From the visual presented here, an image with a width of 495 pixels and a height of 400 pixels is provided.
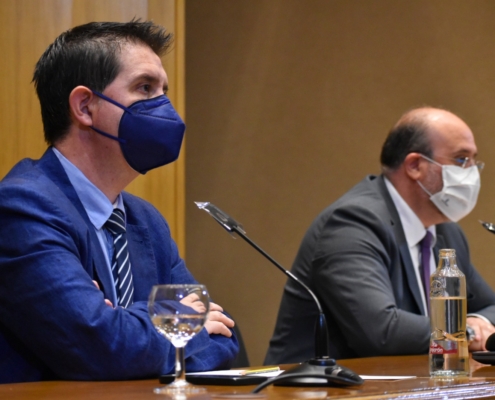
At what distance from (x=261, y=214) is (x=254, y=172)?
24 cm

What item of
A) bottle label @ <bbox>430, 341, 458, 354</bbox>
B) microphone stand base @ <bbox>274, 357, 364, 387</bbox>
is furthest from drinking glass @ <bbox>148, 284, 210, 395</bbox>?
bottle label @ <bbox>430, 341, 458, 354</bbox>

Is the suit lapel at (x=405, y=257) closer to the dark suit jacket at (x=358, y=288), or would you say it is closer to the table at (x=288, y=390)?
the dark suit jacket at (x=358, y=288)

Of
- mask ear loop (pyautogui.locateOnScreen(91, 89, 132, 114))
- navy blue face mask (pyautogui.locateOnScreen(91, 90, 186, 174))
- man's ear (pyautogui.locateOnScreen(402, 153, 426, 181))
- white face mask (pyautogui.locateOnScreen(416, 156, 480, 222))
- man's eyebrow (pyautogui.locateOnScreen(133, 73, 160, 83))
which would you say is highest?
man's eyebrow (pyautogui.locateOnScreen(133, 73, 160, 83))

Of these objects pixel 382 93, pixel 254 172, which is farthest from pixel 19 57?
pixel 382 93

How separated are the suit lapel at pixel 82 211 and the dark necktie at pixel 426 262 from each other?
61.0 inches

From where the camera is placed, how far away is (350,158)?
457 centimetres

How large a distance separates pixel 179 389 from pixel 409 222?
208 centimetres

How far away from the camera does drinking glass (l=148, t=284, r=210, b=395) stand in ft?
4.44

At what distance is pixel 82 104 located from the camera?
2.22 metres

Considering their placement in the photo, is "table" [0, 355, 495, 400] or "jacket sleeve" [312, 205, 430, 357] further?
"jacket sleeve" [312, 205, 430, 357]

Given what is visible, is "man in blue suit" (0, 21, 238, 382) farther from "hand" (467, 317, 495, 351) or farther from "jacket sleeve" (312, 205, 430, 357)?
"hand" (467, 317, 495, 351)

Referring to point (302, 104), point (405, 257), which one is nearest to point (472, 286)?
point (405, 257)

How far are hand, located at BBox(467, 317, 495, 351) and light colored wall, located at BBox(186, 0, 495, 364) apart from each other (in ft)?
5.28

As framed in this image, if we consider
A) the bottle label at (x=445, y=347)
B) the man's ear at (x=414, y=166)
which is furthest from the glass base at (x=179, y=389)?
the man's ear at (x=414, y=166)
